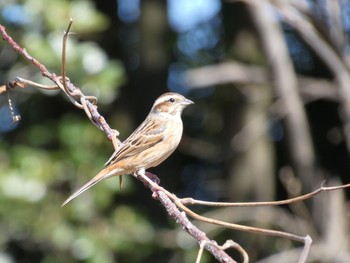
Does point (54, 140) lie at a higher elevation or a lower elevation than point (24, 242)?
higher

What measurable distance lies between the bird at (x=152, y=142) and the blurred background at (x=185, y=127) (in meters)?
2.50

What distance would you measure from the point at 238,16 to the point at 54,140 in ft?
10.2

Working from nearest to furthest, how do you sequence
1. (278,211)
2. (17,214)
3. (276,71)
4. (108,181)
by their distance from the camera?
1. (17,214)
2. (108,181)
3. (276,71)
4. (278,211)

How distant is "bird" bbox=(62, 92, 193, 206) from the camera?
416 centimetres

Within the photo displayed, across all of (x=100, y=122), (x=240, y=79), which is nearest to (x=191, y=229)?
(x=100, y=122)

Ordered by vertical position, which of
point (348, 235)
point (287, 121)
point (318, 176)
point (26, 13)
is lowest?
point (348, 235)

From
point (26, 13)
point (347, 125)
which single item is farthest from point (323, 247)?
point (26, 13)

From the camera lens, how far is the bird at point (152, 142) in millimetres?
4164

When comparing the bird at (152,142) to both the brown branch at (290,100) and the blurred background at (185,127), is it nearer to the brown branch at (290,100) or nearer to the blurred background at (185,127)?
the blurred background at (185,127)

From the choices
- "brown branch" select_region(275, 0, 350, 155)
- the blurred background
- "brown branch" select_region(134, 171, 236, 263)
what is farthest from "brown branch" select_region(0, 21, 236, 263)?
"brown branch" select_region(275, 0, 350, 155)

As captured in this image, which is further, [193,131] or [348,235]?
[193,131]

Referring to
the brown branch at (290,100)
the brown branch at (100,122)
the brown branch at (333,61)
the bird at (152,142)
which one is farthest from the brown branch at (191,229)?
the brown branch at (290,100)

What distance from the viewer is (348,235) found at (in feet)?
28.7

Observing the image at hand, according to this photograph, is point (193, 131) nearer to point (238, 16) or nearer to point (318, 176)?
point (238, 16)
